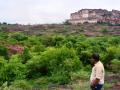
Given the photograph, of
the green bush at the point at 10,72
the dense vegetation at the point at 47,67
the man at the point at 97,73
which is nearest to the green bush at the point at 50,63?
the dense vegetation at the point at 47,67

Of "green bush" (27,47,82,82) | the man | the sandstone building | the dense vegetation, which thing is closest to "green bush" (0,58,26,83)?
the dense vegetation

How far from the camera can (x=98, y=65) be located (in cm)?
922

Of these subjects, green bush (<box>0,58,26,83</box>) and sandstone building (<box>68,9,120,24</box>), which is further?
sandstone building (<box>68,9,120,24</box>)

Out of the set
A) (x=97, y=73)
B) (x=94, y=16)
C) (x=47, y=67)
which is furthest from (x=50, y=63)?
(x=94, y=16)

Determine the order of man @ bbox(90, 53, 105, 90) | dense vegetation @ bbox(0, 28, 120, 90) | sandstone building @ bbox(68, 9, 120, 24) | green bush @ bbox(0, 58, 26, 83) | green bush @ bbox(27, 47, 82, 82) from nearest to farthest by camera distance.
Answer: man @ bbox(90, 53, 105, 90) < dense vegetation @ bbox(0, 28, 120, 90) < green bush @ bbox(0, 58, 26, 83) < green bush @ bbox(27, 47, 82, 82) < sandstone building @ bbox(68, 9, 120, 24)

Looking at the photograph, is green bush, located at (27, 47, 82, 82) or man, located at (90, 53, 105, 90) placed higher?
man, located at (90, 53, 105, 90)

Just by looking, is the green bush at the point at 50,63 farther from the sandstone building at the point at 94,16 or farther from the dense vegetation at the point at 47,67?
the sandstone building at the point at 94,16

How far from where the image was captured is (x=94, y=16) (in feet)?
324

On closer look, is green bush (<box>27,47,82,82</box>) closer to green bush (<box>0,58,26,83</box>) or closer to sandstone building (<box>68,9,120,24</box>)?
green bush (<box>0,58,26,83</box>)

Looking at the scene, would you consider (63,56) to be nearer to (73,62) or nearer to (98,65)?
(73,62)

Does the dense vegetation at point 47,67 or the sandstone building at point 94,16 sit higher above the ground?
the dense vegetation at point 47,67

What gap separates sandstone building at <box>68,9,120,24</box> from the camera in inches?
3696

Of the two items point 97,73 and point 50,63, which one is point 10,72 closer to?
point 50,63

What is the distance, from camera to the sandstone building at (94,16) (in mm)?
93875
